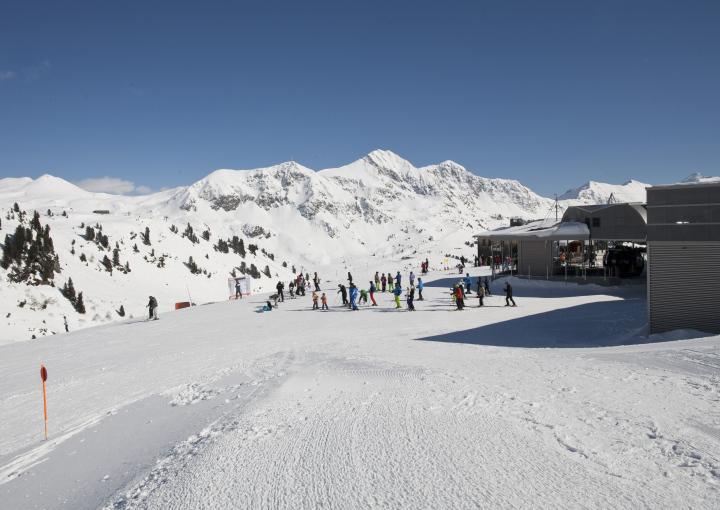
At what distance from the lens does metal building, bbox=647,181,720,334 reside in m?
11.7

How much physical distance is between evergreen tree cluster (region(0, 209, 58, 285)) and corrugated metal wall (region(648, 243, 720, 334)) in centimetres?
3397

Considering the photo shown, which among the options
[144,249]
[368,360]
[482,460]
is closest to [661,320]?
[368,360]

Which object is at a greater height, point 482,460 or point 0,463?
point 482,460

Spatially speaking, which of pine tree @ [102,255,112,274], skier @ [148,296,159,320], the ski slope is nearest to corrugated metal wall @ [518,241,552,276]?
the ski slope

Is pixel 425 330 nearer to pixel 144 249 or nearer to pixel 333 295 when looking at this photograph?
pixel 333 295

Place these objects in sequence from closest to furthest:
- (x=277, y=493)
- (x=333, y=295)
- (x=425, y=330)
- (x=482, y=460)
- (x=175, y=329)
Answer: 1. (x=277, y=493)
2. (x=482, y=460)
3. (x=425, y=330)
4. (x=175, y=329)
5. (x=333, y=295)

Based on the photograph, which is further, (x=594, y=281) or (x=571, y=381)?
(x=594, y=281)

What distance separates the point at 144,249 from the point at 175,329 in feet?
95.2

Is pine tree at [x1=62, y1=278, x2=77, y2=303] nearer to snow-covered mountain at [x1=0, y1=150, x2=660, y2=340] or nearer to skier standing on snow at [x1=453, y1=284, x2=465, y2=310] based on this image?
snow-covered mountain at [x1=0, y1=150, x2=660, y2=340]

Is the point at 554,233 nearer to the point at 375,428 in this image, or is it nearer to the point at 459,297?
the point at 459,297

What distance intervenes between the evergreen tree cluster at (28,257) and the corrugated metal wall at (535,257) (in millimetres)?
32212

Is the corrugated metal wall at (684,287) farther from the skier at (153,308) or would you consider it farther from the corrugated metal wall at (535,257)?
the skier at (153,308)

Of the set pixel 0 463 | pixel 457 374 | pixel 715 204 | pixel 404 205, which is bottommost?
pixel 0 463

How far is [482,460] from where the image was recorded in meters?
4.14
